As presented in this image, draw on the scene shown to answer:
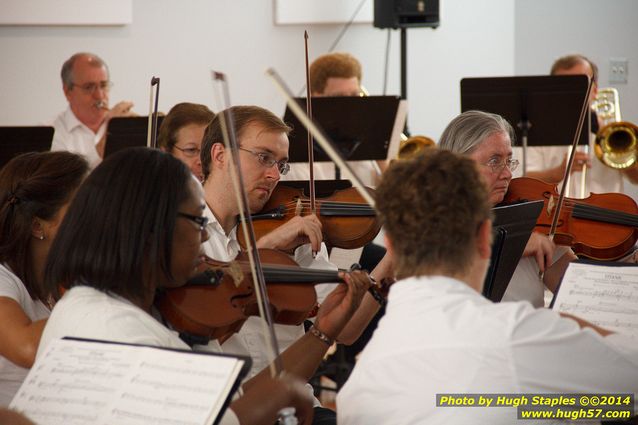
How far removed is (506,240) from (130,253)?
0.99 m

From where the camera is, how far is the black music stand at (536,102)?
13.1 feet

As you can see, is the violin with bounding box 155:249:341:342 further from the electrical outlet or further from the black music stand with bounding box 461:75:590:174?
the electrical outlet

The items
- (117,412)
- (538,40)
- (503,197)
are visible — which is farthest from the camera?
(538,40)

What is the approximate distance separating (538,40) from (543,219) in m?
3.98

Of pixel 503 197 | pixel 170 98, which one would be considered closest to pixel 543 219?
pixel 503 197

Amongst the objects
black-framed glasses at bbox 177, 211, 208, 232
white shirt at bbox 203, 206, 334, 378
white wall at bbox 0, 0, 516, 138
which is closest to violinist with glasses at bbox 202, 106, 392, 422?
white shirt at bbox 203, 206, 334, 378

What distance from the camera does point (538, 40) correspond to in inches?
253

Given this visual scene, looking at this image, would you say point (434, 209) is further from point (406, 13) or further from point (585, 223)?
point (406, 13)

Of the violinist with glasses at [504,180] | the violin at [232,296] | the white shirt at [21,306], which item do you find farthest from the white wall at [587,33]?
the white shirt at [21,306]

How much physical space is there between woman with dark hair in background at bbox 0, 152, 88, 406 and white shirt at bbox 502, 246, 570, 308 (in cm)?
126

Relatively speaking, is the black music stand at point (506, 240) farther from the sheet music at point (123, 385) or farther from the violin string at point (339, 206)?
the sheet music at point (123, 385)

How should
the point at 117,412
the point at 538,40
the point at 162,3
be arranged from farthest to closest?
1. the point at 538,40
2. the point at 162,3
3. the point at 117,412

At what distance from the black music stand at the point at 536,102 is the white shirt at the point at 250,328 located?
165cm

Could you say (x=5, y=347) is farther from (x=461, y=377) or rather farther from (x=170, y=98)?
(x=170, y=98)
